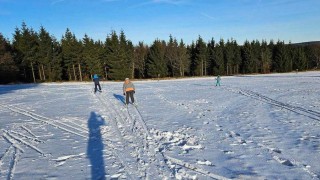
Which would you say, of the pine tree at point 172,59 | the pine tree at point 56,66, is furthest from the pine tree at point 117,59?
the pine tree at point 172,59

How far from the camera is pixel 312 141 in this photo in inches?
325

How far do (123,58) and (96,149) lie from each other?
54392 mm

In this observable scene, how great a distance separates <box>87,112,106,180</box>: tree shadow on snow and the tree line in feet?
155

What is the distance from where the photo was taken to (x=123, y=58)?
202 ft

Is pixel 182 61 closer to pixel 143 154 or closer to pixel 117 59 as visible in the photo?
pixel 117 59

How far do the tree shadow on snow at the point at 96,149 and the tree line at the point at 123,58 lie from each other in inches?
1863

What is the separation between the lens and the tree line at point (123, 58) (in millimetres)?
58781

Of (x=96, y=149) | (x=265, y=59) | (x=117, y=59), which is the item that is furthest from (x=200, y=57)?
(x=96, y=149)

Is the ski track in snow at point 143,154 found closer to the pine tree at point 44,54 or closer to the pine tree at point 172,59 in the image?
the pine tree at point 44,54

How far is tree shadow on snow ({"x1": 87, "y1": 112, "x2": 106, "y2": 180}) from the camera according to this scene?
21.3 ft

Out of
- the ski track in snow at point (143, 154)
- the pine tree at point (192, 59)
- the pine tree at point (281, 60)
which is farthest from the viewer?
the pine tree at point (281, 60)

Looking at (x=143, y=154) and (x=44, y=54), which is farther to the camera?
(x=44, y=54)

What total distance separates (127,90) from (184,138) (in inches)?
351

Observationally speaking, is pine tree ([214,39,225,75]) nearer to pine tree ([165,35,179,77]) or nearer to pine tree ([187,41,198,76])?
pine tree ([187,41,198,76])
